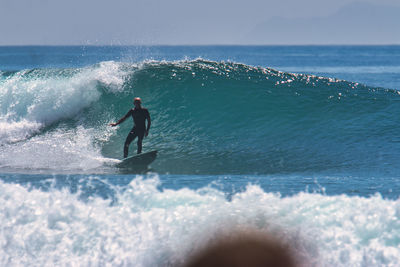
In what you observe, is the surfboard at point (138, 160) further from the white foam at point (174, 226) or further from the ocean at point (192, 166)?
the white foam at point (174, 226)

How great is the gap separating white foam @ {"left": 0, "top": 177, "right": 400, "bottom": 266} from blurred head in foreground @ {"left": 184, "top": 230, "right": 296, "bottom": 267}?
0.15 m

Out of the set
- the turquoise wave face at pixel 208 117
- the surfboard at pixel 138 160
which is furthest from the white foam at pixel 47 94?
the surfboard at pixel 138 160

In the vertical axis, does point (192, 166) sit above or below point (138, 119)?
below

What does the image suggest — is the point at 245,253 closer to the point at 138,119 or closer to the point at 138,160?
the point at 138,160

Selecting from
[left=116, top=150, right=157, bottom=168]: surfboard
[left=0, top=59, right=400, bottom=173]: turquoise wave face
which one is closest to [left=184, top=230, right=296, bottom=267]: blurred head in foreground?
[left=0, top=59, right=400, bottom=173]: turquoise wave face

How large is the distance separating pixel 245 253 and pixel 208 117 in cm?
793

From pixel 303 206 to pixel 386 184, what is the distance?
8.52 ft

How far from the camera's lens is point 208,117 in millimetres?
13719

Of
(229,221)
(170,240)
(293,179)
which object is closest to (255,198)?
(229,221)

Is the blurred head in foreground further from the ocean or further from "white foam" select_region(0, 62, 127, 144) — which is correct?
"white foam" select_region(0, 62, 127, 144)

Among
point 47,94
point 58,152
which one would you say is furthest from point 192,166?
point 47,94

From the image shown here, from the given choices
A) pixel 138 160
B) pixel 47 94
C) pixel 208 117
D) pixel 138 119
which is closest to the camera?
pixel 138 160

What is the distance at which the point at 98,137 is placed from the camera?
12578 millimetres

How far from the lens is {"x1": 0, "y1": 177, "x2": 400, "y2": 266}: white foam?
19.5 feet
